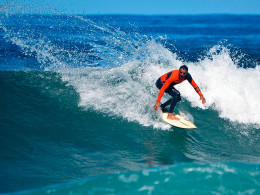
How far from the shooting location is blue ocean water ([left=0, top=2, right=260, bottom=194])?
499cm

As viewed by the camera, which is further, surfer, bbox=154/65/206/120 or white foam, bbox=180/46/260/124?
white foam, bbox=180/46/260/124

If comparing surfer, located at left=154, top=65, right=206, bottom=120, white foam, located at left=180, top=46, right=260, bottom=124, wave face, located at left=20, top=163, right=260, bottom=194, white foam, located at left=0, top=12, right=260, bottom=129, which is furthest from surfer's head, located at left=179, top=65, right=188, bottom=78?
white foam, located at left=180, top=46, right=260, bottom=124

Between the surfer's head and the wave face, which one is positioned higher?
the surfer's head

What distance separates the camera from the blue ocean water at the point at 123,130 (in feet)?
16.4

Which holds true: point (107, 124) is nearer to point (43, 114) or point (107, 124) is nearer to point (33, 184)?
point (43, 114)

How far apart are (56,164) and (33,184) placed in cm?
74

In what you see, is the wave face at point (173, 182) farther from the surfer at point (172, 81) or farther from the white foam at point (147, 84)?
the white foam at point (147, 84)

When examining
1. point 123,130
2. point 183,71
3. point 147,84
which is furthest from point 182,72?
point 147,84

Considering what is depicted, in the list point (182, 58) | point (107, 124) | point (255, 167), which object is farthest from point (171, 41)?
point (255, 167)

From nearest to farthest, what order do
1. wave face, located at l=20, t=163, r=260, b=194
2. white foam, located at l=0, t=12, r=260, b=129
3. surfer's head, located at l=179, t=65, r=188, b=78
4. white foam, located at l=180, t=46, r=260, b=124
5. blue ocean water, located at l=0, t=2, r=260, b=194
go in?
wave face, located at l=20, t=163, r=260, b=194 < blue ocean water, located at l=0, t=2, r=260, b=194 < surfer's head, located at l=179, t=65, r=188, b=78 < white foam, located at l=0, t=12, r=260, b=129 < white foam, located at l=180, t=46, r=260, b=124

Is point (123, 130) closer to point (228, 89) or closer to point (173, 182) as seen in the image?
point (173, 182)

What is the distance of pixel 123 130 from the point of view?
7.15 metres

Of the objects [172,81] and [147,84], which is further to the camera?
[147,84]

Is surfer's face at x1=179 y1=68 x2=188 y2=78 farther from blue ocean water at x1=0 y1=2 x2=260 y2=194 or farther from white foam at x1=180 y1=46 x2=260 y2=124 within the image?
white foam at x1=180 y1=46 x2=260 y2=124
